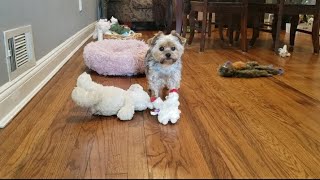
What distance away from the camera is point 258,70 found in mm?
2164

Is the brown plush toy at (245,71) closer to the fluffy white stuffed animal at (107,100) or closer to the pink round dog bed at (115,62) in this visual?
the pink round dog bed at (115,62)

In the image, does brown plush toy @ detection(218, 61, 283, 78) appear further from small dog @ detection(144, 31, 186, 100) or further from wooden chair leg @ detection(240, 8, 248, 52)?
wooden chair leg @ detection(240, 8, 248, 52)

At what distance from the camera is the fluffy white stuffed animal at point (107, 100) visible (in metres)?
1.31

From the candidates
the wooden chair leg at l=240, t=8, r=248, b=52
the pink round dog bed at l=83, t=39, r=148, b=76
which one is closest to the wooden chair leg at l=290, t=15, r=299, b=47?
the wooden chair leg at l=240, t=8, r=248, b=52

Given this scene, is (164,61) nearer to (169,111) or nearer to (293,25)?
(169,111)

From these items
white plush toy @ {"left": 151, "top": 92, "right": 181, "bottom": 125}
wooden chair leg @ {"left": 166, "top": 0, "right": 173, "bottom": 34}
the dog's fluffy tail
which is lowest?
white plush toy @ {"left": 151, "top": 92, "right": 181, "bottom": 125}

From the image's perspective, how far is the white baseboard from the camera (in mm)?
1299

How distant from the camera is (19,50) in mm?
1508

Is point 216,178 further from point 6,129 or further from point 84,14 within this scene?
point 84,14

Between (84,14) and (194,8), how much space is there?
1335 millimetres

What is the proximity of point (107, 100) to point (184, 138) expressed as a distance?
0.39 m

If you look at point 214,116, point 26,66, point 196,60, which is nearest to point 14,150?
point 26,66

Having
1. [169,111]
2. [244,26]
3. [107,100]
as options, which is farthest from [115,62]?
[244,26]

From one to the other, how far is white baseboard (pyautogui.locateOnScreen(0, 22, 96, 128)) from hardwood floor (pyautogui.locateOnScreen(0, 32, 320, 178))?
4 centimetres
